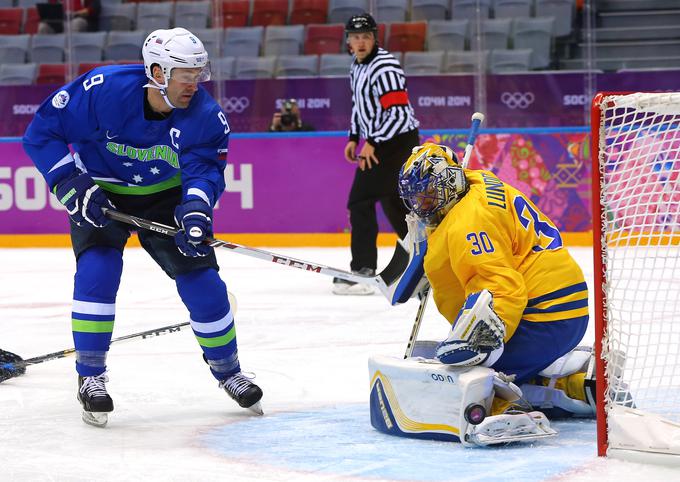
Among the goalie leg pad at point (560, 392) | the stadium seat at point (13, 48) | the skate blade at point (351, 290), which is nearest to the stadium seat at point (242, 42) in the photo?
the stadium seat at point (13, 48)

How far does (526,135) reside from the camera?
777 centimetres

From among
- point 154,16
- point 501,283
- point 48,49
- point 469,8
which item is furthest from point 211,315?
point 154,16

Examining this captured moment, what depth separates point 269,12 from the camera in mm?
9227

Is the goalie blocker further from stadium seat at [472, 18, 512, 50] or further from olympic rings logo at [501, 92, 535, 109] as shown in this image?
stadium seat at [472, 18, 512, 50]

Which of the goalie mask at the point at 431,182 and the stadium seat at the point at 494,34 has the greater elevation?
the stadium seat at the point at 494,34

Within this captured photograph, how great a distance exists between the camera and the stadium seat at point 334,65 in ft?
28.1

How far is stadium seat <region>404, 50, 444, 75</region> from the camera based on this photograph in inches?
331

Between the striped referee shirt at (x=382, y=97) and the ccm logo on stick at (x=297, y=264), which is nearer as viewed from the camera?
the ccm logo on stick at (x=297, y=264)

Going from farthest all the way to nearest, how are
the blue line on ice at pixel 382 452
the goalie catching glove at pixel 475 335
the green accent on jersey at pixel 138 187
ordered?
the green accent on jersey at pixel 138 187, the goalie catching glove at pixel 475 335, the blue line on ice at pixel 382 452

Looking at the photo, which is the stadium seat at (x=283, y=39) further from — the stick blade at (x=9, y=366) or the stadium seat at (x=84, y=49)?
the stick blade at (x=9, y=366)

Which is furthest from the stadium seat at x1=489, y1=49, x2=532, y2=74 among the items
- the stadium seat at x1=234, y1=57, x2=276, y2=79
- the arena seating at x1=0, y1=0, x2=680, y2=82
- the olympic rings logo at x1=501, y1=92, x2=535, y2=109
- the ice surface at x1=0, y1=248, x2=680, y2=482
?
the ice surface at x1=0, y1=248, x2=680, y2=482

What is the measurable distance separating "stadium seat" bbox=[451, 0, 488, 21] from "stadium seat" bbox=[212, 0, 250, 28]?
1.56 m

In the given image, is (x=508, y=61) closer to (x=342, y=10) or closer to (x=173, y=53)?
(x=342, y=10)

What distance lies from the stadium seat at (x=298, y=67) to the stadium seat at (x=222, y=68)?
34cm
